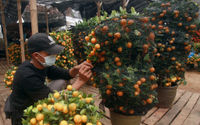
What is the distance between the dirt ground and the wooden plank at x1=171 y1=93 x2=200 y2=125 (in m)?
1.22

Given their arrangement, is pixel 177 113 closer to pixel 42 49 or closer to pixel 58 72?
pixel 58 72

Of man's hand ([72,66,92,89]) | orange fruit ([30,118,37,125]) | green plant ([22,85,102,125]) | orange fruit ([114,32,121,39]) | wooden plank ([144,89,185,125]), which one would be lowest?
wooden plank ([144,89,185,125])

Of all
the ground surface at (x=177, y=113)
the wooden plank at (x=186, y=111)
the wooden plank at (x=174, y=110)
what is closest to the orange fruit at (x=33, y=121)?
the ground surface at (x=177, y=113)

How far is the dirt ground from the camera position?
5296 mm

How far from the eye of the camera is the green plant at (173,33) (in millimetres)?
2965

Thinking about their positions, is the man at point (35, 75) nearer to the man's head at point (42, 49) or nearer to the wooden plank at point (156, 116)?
the man's head at point (42, 49)

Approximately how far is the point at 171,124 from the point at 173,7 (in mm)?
2372

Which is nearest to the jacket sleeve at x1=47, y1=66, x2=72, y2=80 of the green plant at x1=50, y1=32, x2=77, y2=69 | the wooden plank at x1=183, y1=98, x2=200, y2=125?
the green plant at x1=50, y1=32, x2=77, y2=69

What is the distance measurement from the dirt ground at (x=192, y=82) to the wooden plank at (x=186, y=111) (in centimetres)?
122

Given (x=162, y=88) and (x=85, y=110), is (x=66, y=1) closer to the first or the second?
(x=162, y=88)

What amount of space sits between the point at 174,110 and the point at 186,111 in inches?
10.0

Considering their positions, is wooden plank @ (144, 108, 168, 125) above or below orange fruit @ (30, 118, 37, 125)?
below

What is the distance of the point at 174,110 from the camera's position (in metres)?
3.45

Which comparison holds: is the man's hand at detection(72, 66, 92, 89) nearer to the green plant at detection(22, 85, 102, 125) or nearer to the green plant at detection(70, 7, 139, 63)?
the green plant at detection(22, 85, 102, 125)
